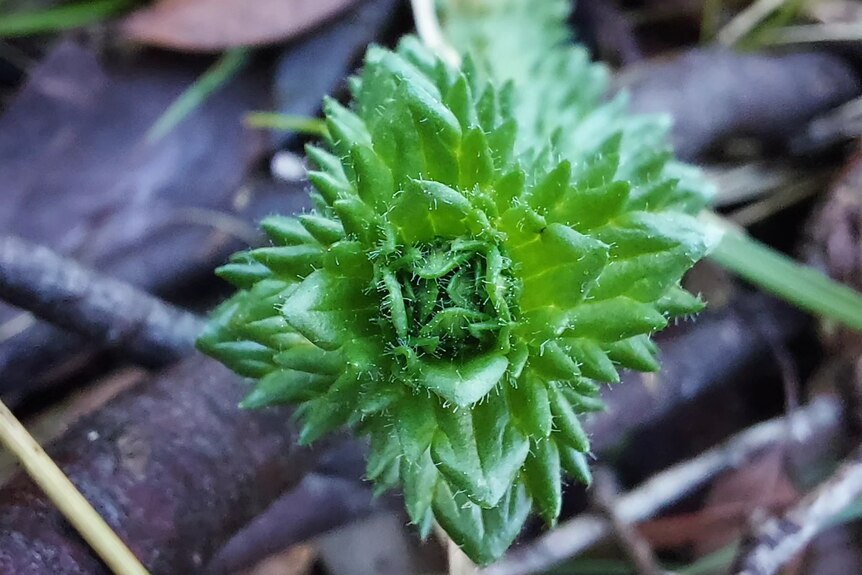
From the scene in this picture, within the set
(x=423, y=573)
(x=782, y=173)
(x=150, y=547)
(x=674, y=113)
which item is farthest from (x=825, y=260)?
(x=150, y=547)

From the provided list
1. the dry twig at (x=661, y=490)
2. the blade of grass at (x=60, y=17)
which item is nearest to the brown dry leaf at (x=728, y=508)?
the dry twig at (x=661, y=490)

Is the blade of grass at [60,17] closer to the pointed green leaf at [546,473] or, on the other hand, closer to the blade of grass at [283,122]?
the blade of grass at [283,122]

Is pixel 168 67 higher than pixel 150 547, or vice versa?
pixel 168 67

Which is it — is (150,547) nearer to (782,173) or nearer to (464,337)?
(464,337)

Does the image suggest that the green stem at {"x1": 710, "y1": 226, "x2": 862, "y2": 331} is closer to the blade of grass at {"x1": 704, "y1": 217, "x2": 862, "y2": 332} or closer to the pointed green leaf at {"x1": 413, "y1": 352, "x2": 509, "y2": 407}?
the blade of grass at {"x1": 704, "y1": 217, "x2": 862, "y2": 332}

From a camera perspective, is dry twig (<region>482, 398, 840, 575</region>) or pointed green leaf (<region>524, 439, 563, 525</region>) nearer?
pointed green leaf (<region>524, 439, 563, 525</region>)

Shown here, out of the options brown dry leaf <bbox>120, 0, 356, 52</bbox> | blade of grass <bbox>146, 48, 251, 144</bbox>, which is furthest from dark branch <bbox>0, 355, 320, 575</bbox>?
brown dry leaf <bbox>120, 0, 356, 52</bbox>
